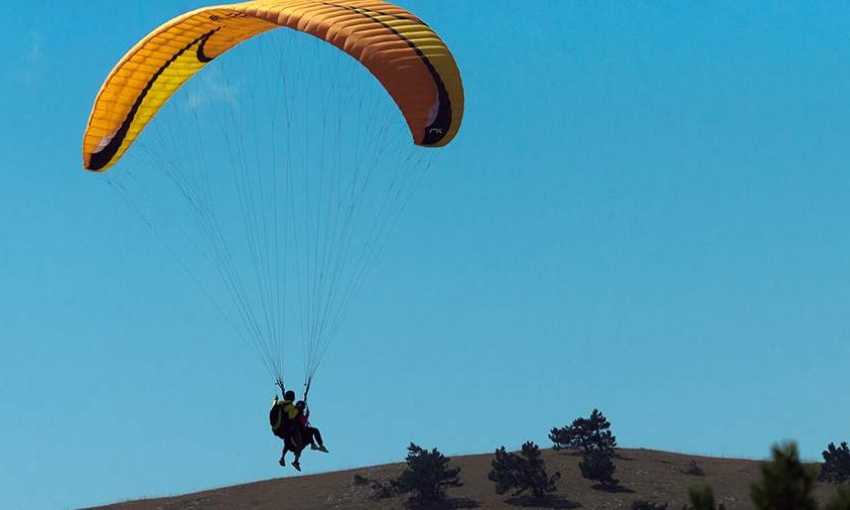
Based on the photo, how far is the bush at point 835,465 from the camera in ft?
164

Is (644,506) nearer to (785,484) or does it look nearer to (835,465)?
(835,465)

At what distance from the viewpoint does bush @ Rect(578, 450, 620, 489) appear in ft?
160

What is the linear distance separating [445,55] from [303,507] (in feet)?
81.4

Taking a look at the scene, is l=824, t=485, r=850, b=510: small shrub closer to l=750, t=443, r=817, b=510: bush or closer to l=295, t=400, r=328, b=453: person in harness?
l=750, t=443, r=817, b=510: bush

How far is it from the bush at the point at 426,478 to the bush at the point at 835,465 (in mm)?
12925

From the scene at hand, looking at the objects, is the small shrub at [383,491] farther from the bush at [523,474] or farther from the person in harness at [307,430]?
the person in harness at [307,430]

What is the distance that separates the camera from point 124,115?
31406 mm

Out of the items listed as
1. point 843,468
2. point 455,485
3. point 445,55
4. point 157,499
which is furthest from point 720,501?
point 445,55

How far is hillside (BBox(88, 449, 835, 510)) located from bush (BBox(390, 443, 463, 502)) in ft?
1.44

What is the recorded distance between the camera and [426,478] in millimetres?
48250

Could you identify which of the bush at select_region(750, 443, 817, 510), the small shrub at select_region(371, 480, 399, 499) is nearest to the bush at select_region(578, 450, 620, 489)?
the small shrub at select_region(371, 480, 399, 499)

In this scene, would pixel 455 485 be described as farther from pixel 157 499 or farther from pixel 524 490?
pixel 157 499

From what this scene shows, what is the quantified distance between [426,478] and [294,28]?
78.7 ft

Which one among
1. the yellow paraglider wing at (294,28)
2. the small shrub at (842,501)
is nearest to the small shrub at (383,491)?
the yellow paraglider wing at (294,28)
